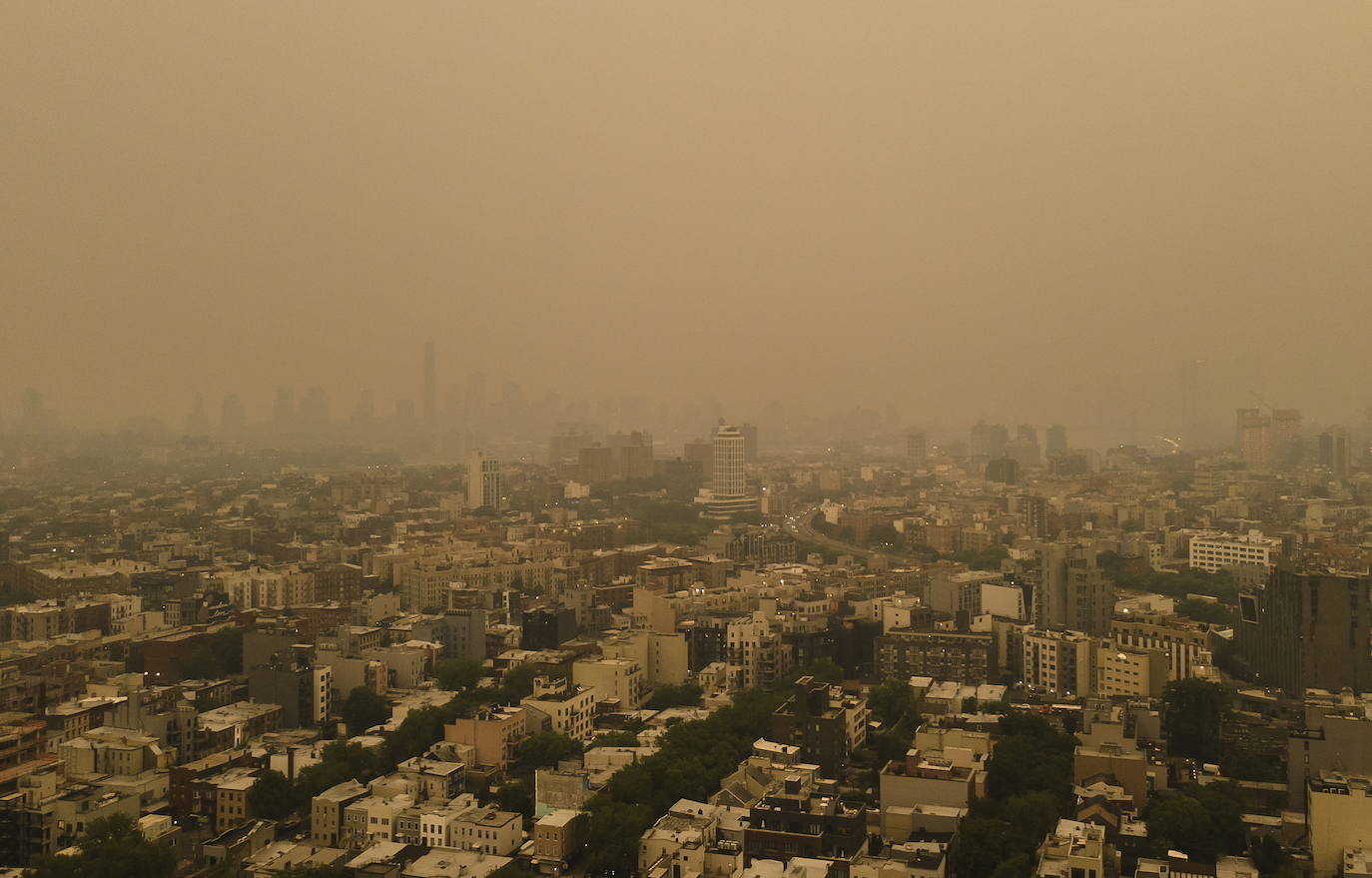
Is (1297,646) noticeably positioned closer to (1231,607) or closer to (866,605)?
(1231,607)

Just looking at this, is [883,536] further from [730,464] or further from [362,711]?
[362,711]

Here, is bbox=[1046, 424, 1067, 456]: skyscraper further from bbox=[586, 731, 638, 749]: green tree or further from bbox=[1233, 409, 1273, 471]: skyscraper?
bbox=[586, 731, 638, 749]: green tree

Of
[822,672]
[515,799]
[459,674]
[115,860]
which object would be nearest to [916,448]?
[822,672]

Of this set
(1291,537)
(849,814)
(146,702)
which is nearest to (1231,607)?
(1291,537)

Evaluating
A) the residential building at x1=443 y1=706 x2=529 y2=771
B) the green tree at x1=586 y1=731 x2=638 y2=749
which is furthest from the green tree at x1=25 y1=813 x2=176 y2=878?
the green tree at x1=586 y1=731 x2=638 y2=749

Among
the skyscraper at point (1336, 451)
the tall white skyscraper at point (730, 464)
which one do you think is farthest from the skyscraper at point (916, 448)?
the skyscraper at point (1336, 451)

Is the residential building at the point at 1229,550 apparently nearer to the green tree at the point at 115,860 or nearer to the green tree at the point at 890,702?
the green tree at the point at 890,702
